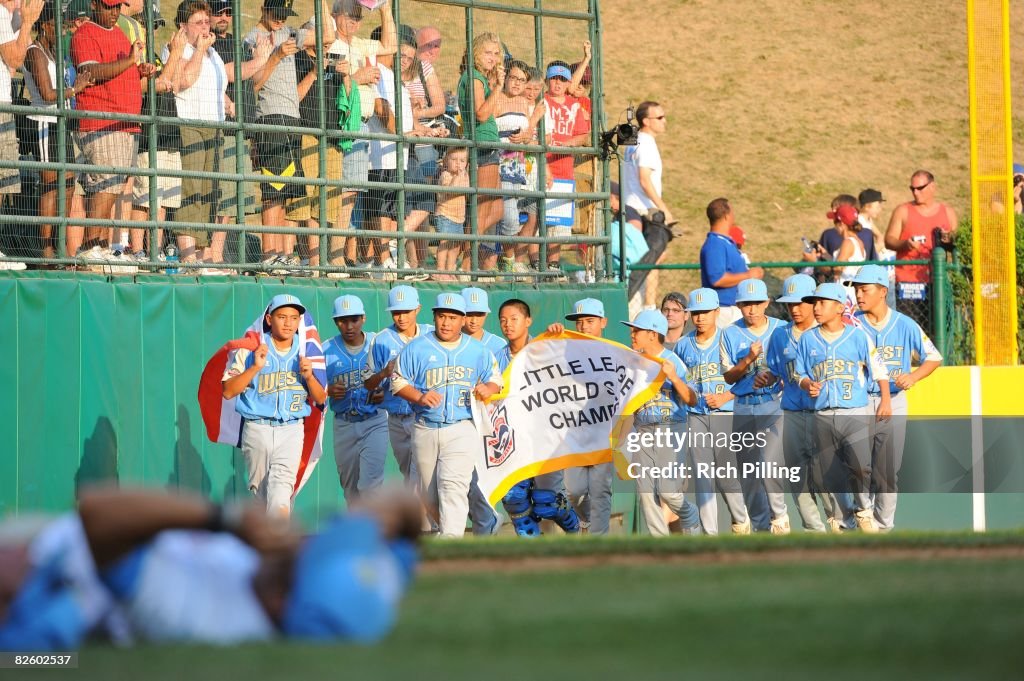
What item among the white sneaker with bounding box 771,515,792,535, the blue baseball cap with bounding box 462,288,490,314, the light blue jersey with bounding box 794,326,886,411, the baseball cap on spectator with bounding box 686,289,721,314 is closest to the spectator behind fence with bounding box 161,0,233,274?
the blue baseball cap with bounding box 462,288,490,314

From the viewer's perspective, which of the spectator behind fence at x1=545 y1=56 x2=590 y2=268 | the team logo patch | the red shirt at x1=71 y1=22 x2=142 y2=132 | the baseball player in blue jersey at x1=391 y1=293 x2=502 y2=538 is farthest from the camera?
the spectator behind fence at x1=545 y1=56 x2=590 y2=268

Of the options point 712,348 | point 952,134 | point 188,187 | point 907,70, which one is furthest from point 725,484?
point 907,70

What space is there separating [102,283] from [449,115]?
3946 mm

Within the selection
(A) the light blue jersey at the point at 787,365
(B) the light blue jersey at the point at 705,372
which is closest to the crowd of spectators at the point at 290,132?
(B) the light blue jersey at the point at 705,372

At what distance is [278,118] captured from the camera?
13.4 meters

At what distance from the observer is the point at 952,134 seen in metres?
34.1

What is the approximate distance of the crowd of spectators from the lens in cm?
1233

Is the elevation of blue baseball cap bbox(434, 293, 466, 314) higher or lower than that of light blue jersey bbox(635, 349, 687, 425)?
higher

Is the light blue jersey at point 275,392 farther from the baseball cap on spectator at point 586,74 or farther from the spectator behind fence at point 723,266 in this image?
the baseball cap on spectator at point 586,74

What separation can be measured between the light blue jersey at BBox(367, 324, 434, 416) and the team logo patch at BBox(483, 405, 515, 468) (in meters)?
0.73

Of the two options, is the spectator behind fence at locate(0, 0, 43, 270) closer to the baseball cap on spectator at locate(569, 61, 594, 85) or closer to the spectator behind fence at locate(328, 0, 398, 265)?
the spectator behind fence at locate(328, 0, 398, 265)

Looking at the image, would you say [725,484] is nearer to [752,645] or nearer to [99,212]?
[99,212]

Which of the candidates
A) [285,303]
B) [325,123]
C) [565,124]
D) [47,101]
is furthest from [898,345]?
[47,101]

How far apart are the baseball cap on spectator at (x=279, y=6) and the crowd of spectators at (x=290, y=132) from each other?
1cm
